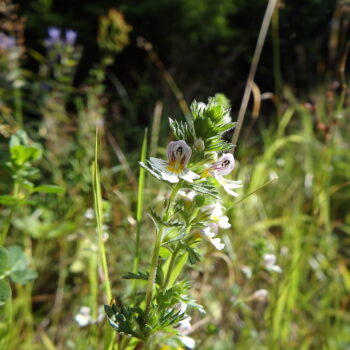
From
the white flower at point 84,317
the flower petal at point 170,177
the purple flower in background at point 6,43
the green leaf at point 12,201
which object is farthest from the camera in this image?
the purple flower in background at point 6,43

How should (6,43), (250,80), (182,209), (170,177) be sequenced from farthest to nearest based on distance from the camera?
1. (6,43)
2. (250,80)
3. (182,209)
4. (170,177)

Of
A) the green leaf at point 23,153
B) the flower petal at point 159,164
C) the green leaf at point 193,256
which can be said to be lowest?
the green leaf at point 23,153

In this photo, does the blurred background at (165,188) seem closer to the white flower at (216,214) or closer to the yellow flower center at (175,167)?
the white flower at (216,214)

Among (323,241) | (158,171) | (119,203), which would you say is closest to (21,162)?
(158,171)

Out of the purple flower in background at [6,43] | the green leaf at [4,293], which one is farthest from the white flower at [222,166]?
the purple flower in background at [6,43]

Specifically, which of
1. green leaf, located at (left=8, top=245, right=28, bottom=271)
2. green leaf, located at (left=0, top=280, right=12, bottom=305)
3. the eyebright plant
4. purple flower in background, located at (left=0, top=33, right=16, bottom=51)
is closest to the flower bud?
the eyebright plant

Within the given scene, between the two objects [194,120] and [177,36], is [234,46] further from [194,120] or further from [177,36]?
[194,120]

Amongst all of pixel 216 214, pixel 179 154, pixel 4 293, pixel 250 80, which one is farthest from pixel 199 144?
pixel 250 80

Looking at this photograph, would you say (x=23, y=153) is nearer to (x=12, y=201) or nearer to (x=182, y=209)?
(x=12, y=201)
